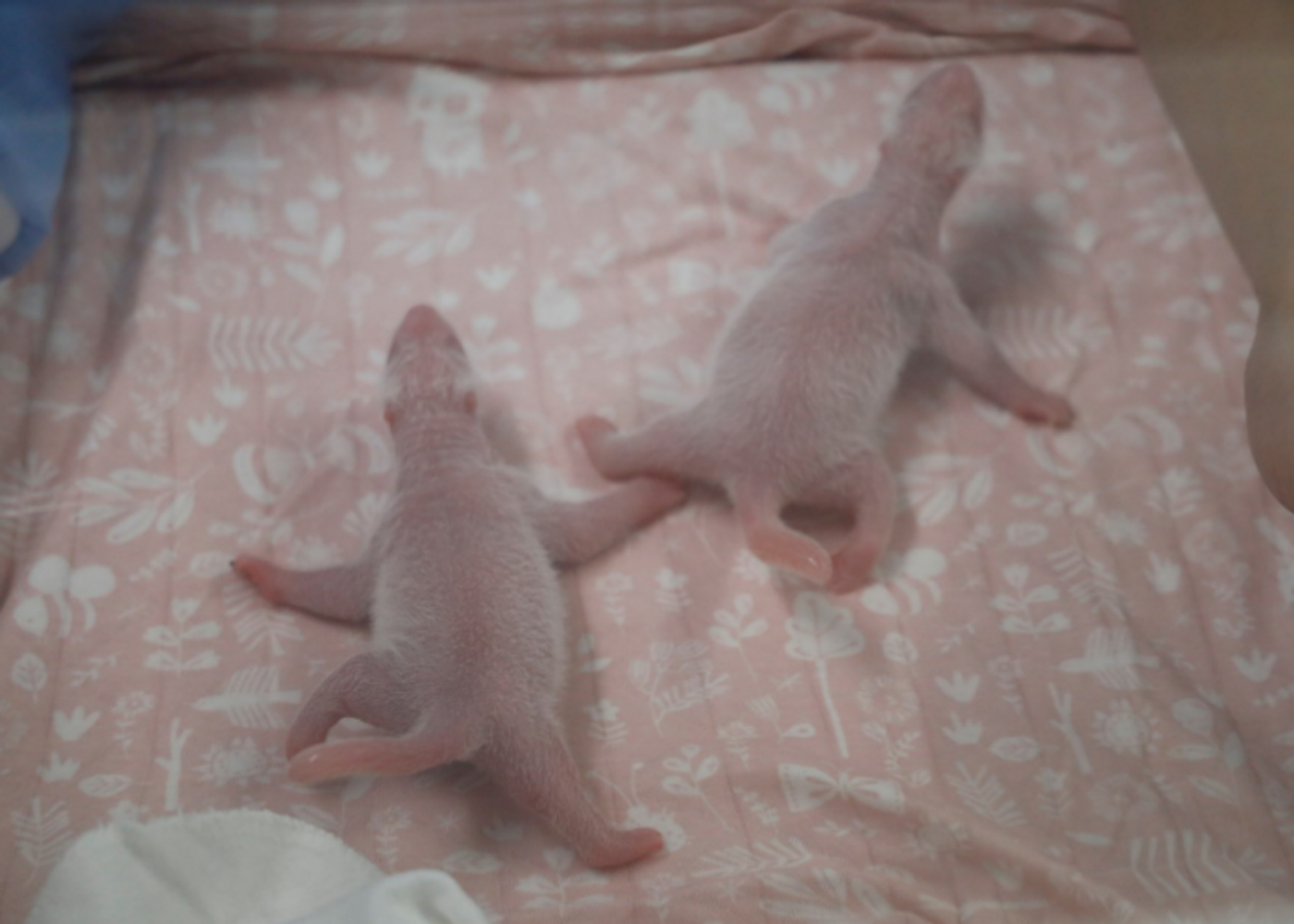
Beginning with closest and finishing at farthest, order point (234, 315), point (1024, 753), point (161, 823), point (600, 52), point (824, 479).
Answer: point (161, 823) → point (1024, 753) → point (824, 479) → point (234, 315) → point (600, 52)

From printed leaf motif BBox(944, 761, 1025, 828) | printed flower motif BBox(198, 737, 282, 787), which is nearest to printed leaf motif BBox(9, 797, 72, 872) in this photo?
printed flower motif BBox(198, 737, 282, 787)

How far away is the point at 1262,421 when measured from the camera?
93 cm

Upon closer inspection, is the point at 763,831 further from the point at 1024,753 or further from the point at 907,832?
the point at 1024,753

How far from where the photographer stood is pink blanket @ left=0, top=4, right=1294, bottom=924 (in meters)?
0.94

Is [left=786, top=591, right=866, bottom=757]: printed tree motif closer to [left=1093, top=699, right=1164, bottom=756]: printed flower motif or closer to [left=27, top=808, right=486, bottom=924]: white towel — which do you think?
[left=1093, top=699, right=1164, bottom=756]: printed flower motif

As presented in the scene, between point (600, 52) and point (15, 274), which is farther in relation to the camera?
point (600, 52)

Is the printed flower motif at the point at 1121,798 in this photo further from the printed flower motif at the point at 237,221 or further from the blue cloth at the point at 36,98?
the blue cloth at the point at 36,98

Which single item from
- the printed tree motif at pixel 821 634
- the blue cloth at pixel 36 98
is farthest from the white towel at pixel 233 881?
the blue cloth at pixel 36 98

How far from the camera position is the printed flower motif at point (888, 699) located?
40.7 inches

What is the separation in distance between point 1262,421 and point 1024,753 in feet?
1.07

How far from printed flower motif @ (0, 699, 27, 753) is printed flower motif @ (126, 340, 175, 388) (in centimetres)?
35

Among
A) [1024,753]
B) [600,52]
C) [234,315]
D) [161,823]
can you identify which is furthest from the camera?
[600,52]

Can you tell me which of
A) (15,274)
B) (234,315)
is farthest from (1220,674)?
(15,274)

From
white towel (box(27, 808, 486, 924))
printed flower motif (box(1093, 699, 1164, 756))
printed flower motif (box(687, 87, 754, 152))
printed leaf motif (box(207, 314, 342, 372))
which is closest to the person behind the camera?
white towel (box(27, 808, 486, 924))
